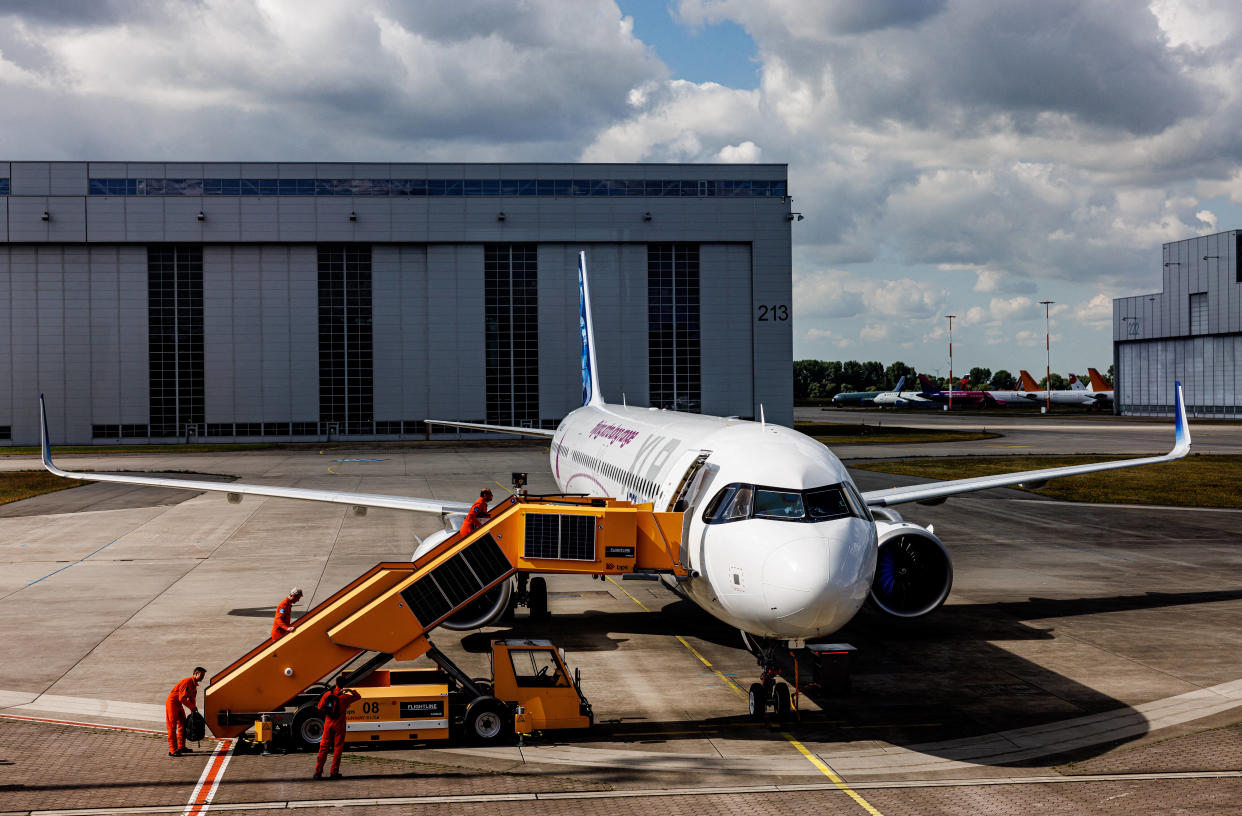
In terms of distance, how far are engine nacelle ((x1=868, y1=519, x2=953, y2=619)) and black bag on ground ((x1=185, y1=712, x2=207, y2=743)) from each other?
12928mm

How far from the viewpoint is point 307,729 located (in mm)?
15523

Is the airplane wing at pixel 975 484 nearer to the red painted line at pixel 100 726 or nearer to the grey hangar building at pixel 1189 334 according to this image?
the red painted line at pixel 100 726

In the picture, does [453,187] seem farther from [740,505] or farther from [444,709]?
[444,709]

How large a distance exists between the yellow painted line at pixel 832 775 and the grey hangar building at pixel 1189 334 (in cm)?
13278

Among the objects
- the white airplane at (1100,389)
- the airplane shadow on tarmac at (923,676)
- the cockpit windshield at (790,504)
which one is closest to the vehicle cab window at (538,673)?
the airplane shadow on tarmac at (923,676)

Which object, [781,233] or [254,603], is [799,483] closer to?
[254,603]

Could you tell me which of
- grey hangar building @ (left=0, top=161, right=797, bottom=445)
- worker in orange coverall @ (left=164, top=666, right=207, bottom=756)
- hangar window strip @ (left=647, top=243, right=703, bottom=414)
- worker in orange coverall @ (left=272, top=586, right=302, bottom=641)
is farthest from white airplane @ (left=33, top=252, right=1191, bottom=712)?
hangar window strip @ (left=647, top=243, right=703, bottom=414)

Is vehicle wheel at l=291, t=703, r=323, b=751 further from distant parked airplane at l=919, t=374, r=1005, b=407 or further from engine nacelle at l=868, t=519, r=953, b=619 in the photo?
distant parked airplane at l=919, t=374, r=1005, b=407

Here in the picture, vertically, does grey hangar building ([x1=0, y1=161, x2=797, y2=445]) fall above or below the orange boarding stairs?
above

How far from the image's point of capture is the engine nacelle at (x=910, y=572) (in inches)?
835

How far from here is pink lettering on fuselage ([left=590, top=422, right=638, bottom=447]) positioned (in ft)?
88.3

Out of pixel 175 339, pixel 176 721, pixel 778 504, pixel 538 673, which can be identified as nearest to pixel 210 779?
pixel 176 721

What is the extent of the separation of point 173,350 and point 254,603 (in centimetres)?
7947

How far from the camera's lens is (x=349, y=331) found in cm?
9881
